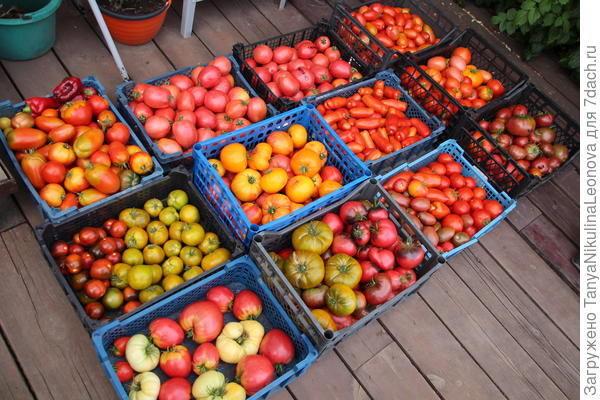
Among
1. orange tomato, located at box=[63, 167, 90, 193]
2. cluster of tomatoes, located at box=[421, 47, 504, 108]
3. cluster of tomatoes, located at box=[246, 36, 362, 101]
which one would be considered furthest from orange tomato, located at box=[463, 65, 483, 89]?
orange tomato, located at box=[63, 167, 90, 193]

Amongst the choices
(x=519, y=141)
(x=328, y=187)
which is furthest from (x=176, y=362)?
(x=519, y=141)

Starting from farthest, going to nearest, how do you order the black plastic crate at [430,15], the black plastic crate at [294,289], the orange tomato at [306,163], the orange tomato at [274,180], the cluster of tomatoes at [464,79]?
the black plastic crate at [430,15] < the cluster of tomatoes at [464,79] < the orange tomato at [306,163] < the orange tomato at [274,180] < the black plastic crate at [294,289]

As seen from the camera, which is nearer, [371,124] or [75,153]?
[75,153]

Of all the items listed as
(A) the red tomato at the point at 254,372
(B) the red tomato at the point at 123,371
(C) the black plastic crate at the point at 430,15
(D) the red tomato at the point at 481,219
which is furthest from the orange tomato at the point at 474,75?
(B) the red tomato at the point at 123,371

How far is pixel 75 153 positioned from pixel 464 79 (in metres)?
2.53

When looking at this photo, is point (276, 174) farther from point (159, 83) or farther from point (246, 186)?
point (159, 83)

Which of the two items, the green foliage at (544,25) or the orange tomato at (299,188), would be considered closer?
the orange tomato at (299,188)

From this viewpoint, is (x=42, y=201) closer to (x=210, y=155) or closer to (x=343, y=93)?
(x=210, y=155)

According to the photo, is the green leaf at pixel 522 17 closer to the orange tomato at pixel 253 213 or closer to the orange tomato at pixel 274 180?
the orange tomato at pixel 274 180

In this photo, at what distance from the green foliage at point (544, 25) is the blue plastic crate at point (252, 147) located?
2.32 metres

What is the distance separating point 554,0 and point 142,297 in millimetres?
3844

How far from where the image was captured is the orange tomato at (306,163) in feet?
7.39

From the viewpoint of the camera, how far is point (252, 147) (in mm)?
2457

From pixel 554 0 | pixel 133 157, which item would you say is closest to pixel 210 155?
pixel 133 157
